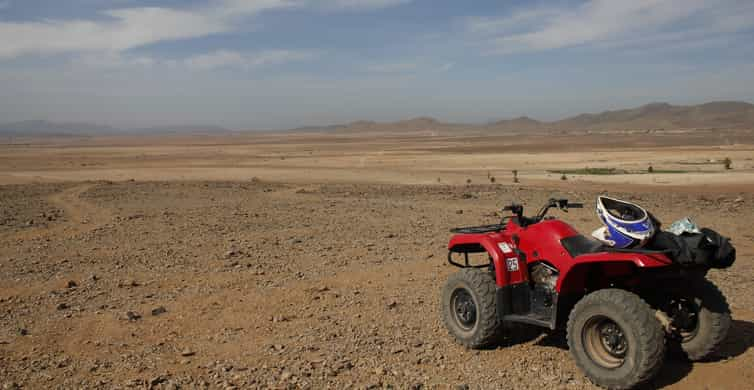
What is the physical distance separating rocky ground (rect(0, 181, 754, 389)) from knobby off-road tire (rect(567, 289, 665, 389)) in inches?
11.4

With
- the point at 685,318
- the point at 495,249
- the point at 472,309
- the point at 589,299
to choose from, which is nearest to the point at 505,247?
the point at 495,249

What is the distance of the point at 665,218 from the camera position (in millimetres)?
14562

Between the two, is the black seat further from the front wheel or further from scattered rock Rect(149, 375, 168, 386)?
scattered rock Rect(149, 375, 168, 386)

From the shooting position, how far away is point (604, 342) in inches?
191

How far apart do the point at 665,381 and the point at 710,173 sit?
88.9ft

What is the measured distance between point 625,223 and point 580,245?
0.48m

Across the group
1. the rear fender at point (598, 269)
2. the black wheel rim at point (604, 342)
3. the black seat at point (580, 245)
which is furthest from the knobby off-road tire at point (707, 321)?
the black seat at point (580, 245)

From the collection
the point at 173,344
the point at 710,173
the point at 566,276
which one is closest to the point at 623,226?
the point at 566,276

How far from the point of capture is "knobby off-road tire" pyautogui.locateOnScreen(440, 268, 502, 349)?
562cm

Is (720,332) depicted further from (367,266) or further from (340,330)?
(367,266)

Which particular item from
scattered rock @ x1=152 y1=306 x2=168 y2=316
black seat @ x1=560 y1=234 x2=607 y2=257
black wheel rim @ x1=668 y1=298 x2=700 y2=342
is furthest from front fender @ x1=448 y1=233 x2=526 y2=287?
scattered rock @ x1=152 y1=306 x2=168 y2=316

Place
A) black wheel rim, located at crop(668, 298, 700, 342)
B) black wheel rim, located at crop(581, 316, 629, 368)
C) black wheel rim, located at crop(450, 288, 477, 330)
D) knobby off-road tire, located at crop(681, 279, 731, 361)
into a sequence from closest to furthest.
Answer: black wheel rim, located at crop(581, 316, 629, 368)
knobby off-road tire, located at crop(681, 279, 731, 361)
black wheel rim, located at crop(668, 298, 700, 342)
black wheel rim, located at crop(450, 288, 477, 330)

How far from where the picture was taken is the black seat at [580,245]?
195 inches

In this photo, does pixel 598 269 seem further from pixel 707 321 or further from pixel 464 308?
pixel 464 308
